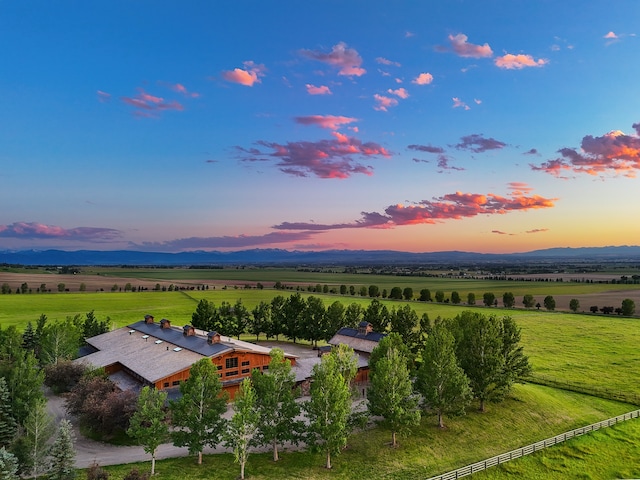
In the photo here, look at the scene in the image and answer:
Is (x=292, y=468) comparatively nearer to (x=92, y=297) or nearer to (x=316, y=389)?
(x=316, y=389)

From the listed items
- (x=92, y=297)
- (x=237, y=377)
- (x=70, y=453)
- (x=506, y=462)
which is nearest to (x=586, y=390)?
(x=506, y=462)

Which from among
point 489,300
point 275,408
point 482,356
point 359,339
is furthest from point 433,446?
point 489,300

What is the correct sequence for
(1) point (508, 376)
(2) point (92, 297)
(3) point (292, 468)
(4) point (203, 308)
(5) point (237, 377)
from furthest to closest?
(2) point (92, 297) → (4) point (203, 308) → (5) point (237, 377) → (1) point (508, 376) → (3) point (292, 468)

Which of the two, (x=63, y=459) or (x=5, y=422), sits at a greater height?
(x=63, y=459)

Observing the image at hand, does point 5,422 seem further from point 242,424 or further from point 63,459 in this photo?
point 242,424

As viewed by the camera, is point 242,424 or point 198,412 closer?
point 242,424

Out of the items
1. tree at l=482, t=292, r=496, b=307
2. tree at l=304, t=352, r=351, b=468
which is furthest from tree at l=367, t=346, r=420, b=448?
tree at l=482, t=292, r=496, b=307

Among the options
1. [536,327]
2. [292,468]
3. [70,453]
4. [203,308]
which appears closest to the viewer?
[70,453]
